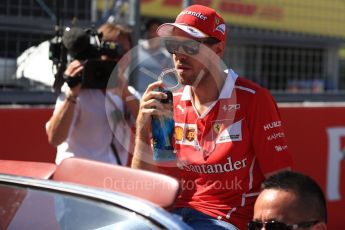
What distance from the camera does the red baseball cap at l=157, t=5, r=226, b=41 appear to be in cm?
314

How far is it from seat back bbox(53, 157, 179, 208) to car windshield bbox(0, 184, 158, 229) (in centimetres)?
9

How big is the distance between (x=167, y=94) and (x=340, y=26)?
18.6 ft

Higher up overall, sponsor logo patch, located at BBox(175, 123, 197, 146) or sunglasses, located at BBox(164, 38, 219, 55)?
sunglasses, located at BBox(164, 38, 219, 55)

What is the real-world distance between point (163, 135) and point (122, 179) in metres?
0.90

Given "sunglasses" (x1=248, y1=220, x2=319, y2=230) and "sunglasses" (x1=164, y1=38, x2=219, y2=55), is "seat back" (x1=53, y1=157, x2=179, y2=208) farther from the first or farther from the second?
"sunglasses" (x1=164, y1=38, x2=219, y2=55)

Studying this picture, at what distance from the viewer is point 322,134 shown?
6.50 m

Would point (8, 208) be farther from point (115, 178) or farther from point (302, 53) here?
point (302, 53)

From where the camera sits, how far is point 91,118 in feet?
14.7

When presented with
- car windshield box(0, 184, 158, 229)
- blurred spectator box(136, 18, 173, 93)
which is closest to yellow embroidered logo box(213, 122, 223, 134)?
car windshield box(0, 184, 158, 229)

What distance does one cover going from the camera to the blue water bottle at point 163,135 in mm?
3162

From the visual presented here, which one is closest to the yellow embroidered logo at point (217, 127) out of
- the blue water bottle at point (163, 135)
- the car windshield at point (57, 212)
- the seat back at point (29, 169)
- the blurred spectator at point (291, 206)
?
the blue water bottle at point (163, 135)

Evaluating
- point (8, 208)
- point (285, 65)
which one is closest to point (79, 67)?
point (8, 208)

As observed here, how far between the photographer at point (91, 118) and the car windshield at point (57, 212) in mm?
1765

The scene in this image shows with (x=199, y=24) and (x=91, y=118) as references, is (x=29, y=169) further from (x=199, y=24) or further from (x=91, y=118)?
(x=91, y=118)
